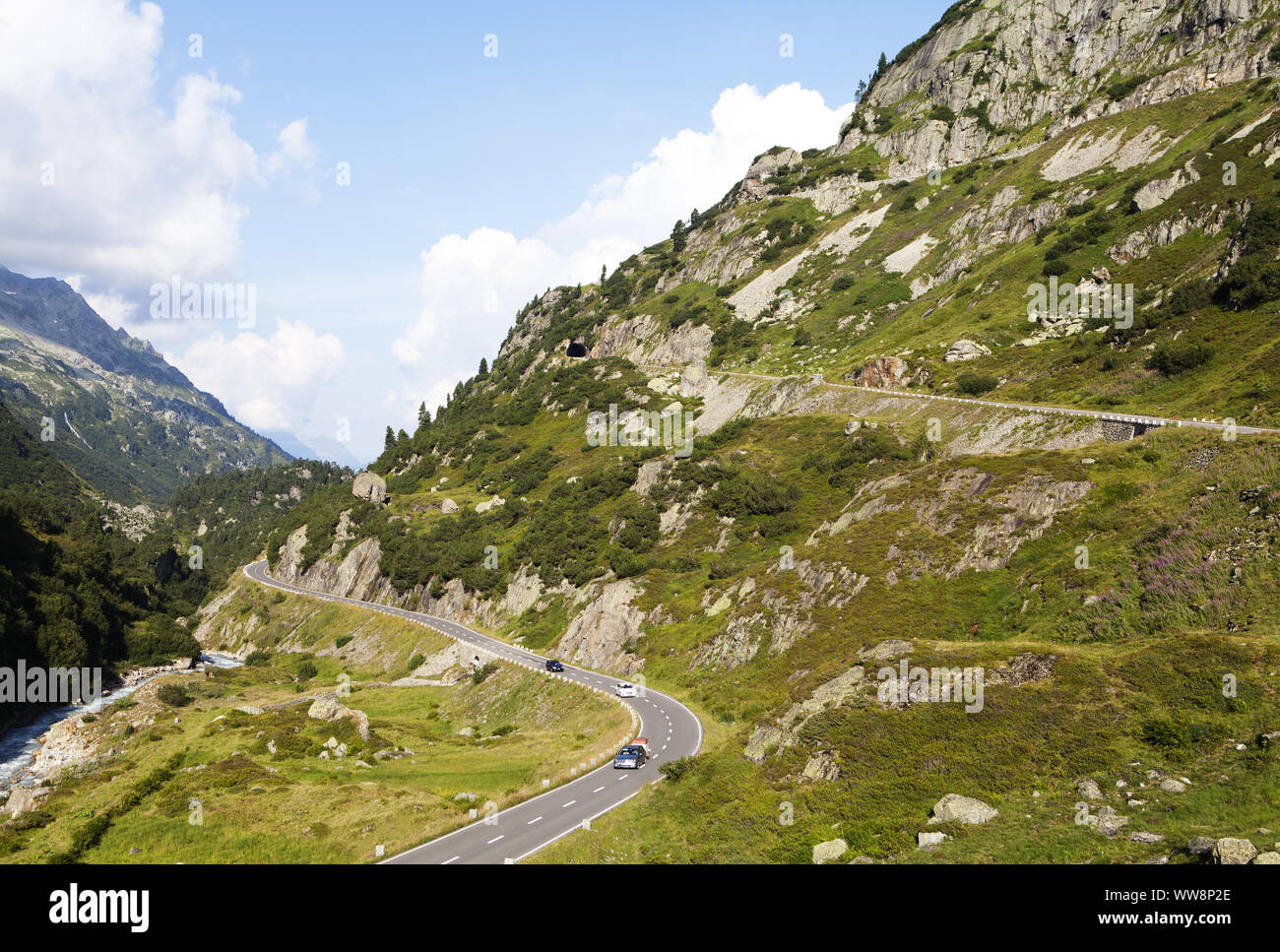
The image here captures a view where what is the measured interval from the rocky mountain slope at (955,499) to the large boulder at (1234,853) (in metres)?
2.06

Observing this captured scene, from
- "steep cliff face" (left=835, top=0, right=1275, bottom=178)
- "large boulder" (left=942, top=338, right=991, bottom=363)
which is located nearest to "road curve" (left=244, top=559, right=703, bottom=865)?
"large boulder" (left=942, top=338, right=991, bottom=363)

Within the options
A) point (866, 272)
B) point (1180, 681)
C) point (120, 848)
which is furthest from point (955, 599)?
point (866, 272)

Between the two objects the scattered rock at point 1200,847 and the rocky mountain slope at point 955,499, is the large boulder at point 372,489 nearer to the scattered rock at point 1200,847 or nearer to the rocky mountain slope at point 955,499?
the rocky mountain slope at point 955,499

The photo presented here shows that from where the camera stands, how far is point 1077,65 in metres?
176

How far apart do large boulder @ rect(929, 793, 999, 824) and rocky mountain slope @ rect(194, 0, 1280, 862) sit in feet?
0.43

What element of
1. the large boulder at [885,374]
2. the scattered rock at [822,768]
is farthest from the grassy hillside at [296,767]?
the large boulder at [885,374]

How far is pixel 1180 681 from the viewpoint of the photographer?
25172 mm

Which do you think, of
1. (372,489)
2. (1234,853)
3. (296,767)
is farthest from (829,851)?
(372,489)

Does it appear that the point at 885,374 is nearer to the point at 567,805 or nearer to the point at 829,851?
the point at 567,805

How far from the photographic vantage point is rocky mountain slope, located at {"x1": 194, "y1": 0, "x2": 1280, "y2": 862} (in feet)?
84.2

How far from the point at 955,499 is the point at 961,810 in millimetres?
36427

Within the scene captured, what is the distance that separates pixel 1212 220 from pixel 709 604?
83818 mm

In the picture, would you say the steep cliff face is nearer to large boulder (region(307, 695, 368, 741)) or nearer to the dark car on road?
the dark car on road

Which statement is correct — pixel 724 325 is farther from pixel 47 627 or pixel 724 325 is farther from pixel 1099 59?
pixel 47 627
